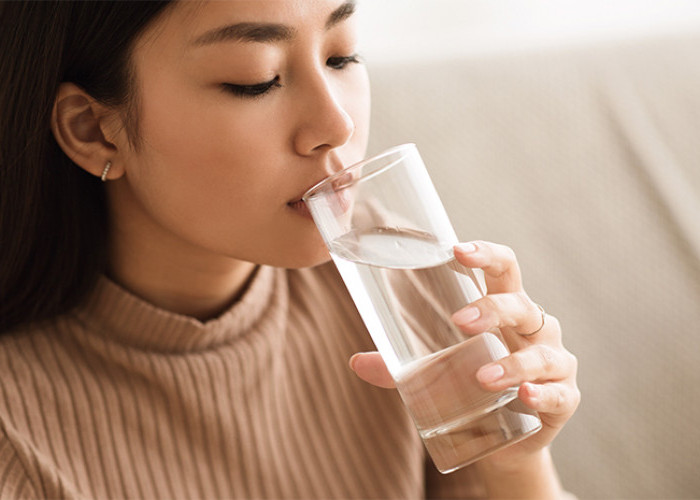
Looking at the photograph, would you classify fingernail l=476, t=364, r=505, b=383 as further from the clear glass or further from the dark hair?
the dark hair

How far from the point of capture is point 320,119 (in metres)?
1.03

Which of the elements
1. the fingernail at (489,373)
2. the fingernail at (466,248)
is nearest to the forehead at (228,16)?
the fingernail at (466,248)

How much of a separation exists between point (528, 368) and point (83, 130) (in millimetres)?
652

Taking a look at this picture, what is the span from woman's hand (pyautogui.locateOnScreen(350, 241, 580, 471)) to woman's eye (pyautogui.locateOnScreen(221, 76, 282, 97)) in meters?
0.31

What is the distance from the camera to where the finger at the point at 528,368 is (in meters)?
0.89

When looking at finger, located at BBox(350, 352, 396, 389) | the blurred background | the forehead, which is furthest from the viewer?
the blurred background

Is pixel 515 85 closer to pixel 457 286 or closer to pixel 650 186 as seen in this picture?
pixel 650 186

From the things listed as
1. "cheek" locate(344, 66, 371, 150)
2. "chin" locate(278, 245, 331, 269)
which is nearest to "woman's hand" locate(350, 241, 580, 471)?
"chin" locate(278, 245, 331, 269)

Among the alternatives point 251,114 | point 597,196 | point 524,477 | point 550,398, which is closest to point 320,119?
point 251,114

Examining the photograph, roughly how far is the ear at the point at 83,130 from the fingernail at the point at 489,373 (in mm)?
573

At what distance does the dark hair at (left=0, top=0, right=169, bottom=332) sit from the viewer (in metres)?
1.08

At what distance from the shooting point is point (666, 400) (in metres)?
1.52

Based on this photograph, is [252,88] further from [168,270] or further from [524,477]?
[524,477]

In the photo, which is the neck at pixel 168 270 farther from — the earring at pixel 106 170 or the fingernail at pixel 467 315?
the fingernail at pixel 467 315
